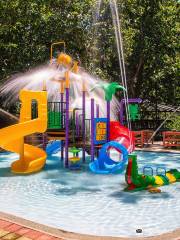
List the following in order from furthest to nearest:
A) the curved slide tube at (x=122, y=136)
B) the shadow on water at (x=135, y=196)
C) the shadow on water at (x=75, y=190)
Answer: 1. the curved slide tube at (x=122, y=136)
2. the shadow on water at (x=75, y=190)
3. the shadow on water at (x=135, y=196)

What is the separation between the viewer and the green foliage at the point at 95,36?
20516 mm

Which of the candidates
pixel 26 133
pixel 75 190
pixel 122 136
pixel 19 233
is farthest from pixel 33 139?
pixel 19 233

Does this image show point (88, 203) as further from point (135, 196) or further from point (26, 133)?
point (26, 133)

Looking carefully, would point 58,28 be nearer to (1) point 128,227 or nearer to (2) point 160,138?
(2) point 160,138

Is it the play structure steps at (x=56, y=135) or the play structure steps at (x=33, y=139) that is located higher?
the play structure steps at (x=56, y=135)

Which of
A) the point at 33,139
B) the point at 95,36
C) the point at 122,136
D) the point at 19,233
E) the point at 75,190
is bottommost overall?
the point at 75,190

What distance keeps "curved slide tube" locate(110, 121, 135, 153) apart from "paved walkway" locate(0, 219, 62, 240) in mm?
7714

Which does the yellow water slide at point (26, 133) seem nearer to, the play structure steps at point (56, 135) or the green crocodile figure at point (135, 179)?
the play structure steps at point (56, 135)

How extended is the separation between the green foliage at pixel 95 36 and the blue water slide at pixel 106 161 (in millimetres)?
10125

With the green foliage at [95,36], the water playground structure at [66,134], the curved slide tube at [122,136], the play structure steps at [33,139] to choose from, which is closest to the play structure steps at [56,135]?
the water playground structure at [66,134]

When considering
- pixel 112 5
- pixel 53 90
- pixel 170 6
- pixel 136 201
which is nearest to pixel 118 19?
pixel 112 5

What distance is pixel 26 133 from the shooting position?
38.5 ft

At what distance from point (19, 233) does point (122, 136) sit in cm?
844

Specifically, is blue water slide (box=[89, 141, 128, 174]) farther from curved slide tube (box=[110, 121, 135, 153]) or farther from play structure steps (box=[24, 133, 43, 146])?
play structure steps (box=[24, 133, 43, 146])
